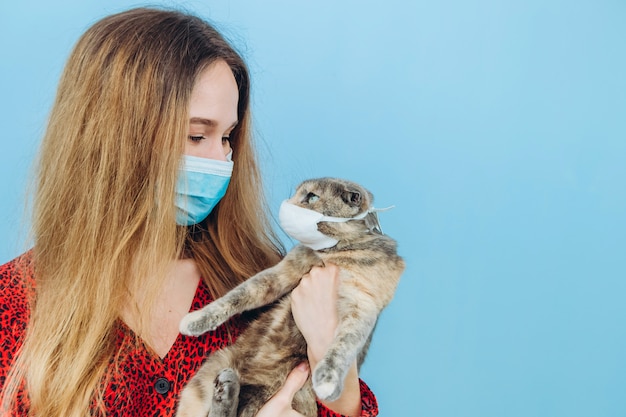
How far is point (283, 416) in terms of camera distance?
1528mm

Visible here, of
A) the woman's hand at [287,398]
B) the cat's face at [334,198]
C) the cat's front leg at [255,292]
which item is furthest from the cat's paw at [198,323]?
the cat's face at [334,198]

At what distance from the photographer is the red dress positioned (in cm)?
154

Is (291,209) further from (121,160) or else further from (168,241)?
(121,160)

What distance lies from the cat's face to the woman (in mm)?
169

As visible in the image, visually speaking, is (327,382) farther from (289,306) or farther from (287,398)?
(289,306)

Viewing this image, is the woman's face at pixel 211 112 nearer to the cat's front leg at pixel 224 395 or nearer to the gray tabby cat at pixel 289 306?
the gray tabby cat at pixel 289 306

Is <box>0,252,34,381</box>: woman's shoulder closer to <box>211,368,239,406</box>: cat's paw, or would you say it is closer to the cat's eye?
<box>211,368,239,406</box>: cat's paw

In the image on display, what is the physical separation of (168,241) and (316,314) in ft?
1.42

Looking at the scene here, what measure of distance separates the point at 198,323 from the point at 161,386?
183 mm

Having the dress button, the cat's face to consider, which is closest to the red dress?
the dress button

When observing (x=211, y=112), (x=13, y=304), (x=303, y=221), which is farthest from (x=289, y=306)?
(x=13, y=304)

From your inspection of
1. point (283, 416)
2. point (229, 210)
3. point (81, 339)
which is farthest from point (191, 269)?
point (283, 416)

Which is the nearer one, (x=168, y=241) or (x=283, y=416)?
(x=283, y=416)

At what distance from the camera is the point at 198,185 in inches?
66.2
